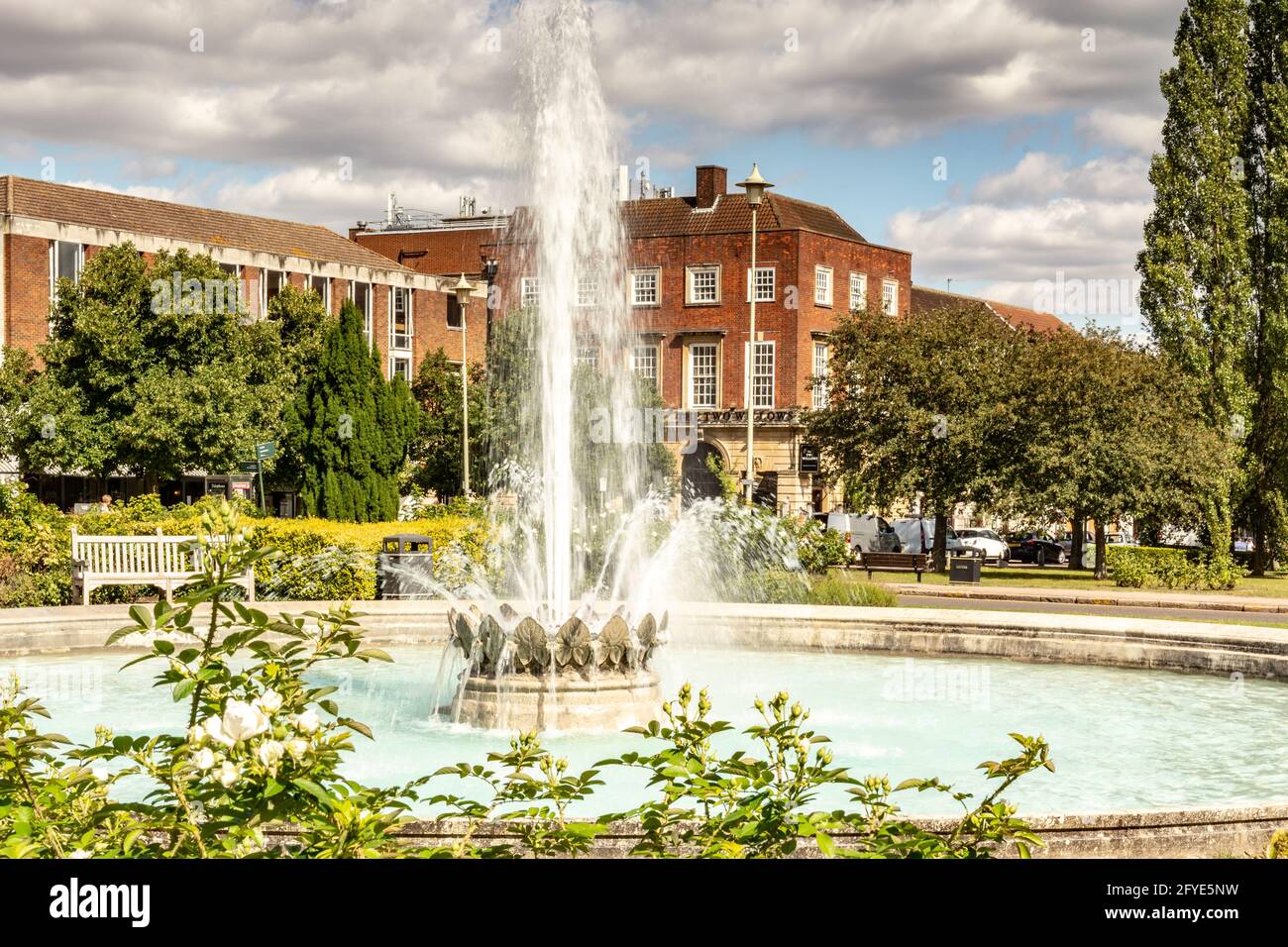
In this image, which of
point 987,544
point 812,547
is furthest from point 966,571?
point 987,544

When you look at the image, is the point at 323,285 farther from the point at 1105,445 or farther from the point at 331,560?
the point at 331,560

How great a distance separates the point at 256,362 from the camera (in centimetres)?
4575

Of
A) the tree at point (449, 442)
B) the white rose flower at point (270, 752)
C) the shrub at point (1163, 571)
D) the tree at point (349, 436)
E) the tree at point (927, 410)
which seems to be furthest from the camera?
the tree at point (449, 442)

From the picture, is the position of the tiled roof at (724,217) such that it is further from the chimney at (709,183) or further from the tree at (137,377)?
the tree at (137,377)

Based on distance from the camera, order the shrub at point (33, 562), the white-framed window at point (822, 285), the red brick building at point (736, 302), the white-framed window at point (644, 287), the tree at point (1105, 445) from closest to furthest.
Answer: the shrub at point (33, 562)
the tree at point (1105, 445)
the red brick building at point (736, 302)
the white-framed window at point (822, 285)
the white-framed window at point (644, 287)

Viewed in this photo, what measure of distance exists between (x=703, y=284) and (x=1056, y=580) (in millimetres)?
32294

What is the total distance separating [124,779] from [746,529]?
15519mm

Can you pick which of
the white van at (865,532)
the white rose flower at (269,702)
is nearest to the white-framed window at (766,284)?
the white van at (865,532)

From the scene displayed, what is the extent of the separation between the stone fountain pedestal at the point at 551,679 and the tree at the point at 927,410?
26840 millimetres

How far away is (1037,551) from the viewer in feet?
171

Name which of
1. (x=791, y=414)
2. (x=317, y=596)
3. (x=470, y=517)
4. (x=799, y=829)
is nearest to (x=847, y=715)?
(x=799, y=829)

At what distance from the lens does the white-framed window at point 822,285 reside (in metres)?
61.7

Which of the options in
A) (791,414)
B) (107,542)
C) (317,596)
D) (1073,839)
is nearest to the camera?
(1073,839)
